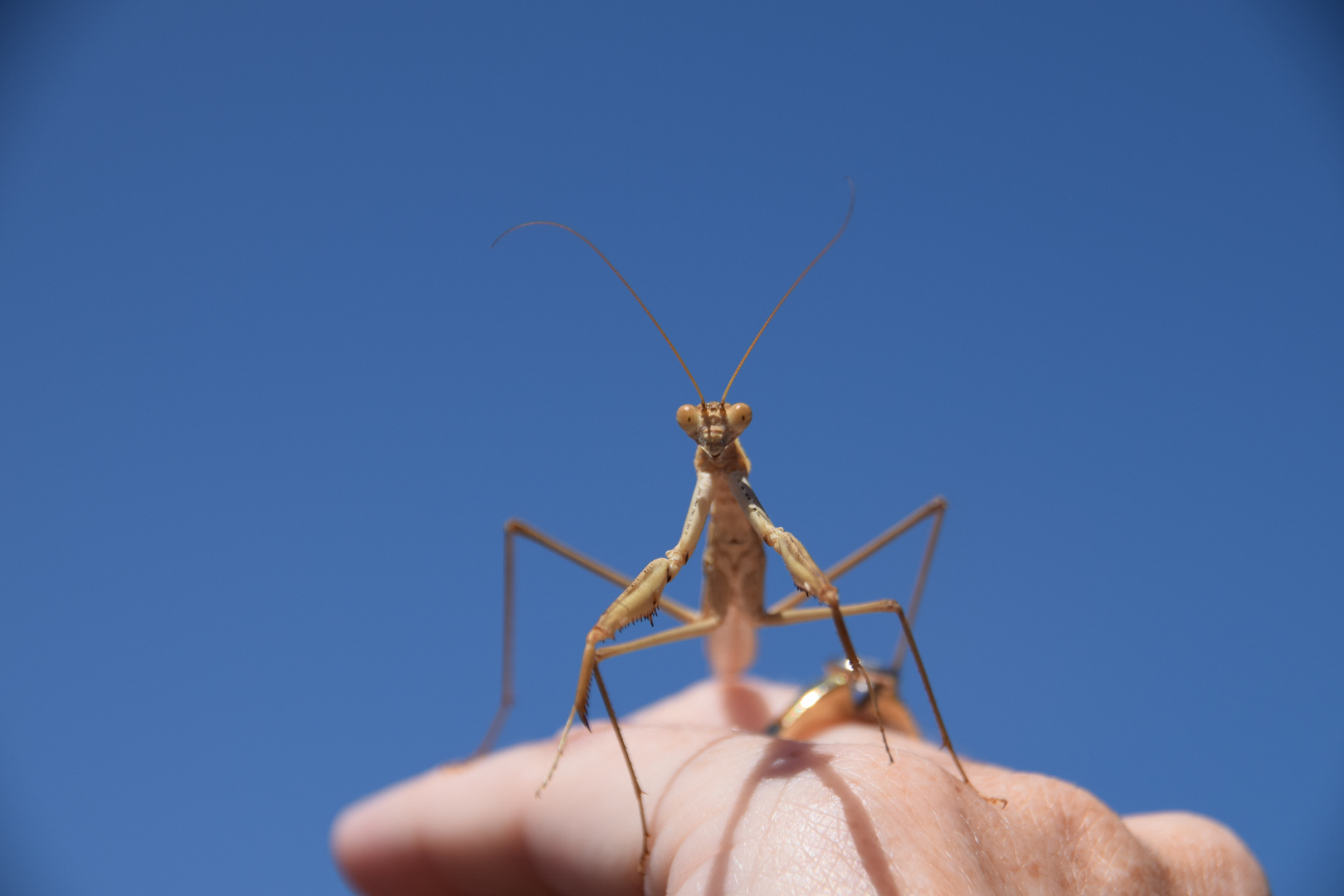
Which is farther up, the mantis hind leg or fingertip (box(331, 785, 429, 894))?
the mantis hind leg

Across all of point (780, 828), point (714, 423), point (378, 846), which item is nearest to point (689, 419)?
point (714, 423)

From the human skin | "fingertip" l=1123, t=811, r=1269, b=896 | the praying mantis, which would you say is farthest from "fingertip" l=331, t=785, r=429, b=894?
"fingertip" l=1123, t=811, r=1269, b=896

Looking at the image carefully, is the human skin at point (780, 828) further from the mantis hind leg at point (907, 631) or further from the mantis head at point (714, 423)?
the mantis head at point (714, 423)

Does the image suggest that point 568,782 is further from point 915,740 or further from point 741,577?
point 915,740

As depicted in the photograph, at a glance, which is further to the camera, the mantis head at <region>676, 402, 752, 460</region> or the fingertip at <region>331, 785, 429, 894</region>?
the fingertip at <region>331, 785, 429, 894</region>

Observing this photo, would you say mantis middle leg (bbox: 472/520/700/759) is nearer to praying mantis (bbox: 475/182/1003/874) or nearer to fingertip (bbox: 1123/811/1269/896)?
praying mantis (bbox: 475/182/1003/874)

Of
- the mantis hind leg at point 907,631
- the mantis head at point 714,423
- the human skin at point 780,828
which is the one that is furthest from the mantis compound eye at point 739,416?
the human skin at point 780,828
